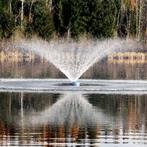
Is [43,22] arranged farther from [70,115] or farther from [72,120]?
[72,120]

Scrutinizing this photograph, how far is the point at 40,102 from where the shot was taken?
2550 centimetres

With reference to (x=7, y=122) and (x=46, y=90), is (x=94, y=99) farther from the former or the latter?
(x=7, y=122)

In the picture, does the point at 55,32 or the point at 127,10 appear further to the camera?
the point at 127,10

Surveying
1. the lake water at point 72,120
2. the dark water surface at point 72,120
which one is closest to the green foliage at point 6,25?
the lake water at point 72,120

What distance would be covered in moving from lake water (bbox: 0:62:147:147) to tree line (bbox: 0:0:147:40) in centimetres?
3907

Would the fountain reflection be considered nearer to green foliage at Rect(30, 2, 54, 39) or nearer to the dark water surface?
the dark water surface

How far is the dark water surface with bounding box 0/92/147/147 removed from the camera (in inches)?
675

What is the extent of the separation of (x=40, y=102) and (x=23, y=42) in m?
37.0

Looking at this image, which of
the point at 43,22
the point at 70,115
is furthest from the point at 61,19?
the point at 70,115

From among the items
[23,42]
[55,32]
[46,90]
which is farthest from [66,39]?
[46,90]

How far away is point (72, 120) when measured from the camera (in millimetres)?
20641

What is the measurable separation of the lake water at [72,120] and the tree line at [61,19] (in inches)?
1538

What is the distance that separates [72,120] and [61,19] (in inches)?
1963

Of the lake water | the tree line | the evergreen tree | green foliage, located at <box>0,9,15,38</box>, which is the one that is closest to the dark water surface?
the lake water
